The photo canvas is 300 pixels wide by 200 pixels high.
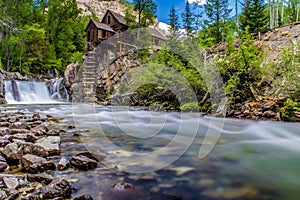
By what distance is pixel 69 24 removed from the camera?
101 feet

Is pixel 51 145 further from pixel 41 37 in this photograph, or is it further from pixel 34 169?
pixel 41 37

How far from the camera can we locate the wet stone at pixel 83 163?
2592mm

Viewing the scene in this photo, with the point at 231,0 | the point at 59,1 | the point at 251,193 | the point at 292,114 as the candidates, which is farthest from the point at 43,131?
the point at 59,1

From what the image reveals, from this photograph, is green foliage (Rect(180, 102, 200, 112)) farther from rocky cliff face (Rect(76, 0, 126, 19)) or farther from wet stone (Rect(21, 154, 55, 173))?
rocky cliff face (Rect(76, 0, 126, 19))

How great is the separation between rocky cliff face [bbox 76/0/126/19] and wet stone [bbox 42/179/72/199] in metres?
90.1

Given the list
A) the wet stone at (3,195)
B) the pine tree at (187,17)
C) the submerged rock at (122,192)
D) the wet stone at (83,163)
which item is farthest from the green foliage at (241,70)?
the pine tree at (187,17)

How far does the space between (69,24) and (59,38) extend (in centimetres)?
256

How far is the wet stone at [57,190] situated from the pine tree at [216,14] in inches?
848

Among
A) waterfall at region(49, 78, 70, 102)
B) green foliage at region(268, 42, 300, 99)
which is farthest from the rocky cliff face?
green foliage at region(268, 42, 300, 99)

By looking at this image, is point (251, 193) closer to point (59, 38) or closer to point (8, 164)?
point (8, 164)

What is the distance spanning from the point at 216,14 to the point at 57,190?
2312 centimetres

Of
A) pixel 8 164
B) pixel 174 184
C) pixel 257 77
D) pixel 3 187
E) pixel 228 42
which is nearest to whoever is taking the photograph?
pixel 3 187

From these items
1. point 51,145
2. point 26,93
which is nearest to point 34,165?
point 51,145

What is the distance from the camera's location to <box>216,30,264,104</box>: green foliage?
7.96m
